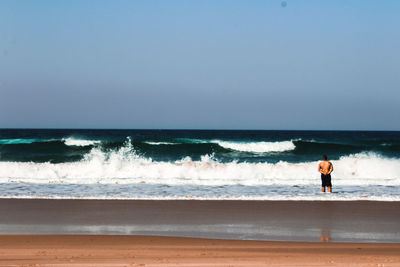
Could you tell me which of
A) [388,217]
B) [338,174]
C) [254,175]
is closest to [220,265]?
[388,217]

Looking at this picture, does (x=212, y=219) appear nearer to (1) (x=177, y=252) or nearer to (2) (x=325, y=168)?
(1) (x=177, y=252)

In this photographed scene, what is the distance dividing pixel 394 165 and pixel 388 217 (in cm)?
1609

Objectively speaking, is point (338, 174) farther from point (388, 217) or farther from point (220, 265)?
point (220, 265)

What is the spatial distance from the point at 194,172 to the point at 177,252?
1555 centimetres

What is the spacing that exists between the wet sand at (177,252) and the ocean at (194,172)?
585cm

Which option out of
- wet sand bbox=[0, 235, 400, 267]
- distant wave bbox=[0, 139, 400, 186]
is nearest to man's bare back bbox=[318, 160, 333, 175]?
distant wave bbox=[0, 139, 400, 186]

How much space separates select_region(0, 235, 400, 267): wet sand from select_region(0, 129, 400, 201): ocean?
585 cm

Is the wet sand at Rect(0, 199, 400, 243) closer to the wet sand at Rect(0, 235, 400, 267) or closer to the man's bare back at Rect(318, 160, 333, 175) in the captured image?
the wet sand at Rect(0, 235, 400, 267)

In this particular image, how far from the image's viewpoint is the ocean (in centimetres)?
1476

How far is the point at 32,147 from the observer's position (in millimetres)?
37938

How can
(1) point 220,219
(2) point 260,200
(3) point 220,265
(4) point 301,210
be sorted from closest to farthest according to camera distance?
(3) point 220,265, (1) point 220,219, (4) point 301,210, (2) point 260,200

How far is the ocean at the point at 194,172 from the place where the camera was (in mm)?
14758

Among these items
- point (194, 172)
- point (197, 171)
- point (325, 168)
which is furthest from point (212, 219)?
point (197, 171)

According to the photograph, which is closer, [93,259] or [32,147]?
[93,259]
